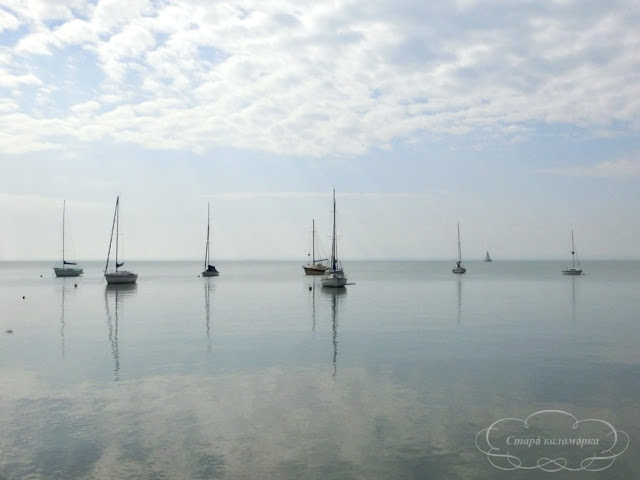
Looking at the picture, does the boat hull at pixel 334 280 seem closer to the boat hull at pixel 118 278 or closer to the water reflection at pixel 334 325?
the water reflection at pixel 334 325

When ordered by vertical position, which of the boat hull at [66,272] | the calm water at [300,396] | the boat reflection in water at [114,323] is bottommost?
the boat reflection in water at [114,323]

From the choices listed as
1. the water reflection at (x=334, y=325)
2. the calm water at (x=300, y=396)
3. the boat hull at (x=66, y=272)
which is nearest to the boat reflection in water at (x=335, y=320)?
the water reflection at (x=334, y=325)

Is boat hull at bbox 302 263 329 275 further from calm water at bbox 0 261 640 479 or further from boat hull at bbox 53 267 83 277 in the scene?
calm water at bbox 0 261 640 479

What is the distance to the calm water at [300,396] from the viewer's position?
14.4 m

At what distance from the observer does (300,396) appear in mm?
21031

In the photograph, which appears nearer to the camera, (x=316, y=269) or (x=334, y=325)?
(x=334, y=325)

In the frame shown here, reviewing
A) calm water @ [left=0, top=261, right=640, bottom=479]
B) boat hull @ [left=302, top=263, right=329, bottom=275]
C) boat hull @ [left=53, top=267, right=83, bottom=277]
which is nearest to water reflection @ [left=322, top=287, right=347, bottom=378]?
calm water @ [left=0, top=261, right=640, bottom=479]

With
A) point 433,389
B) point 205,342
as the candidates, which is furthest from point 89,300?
point 433,389

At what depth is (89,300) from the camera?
235 ft

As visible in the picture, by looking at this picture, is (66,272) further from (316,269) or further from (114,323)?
(114,323)

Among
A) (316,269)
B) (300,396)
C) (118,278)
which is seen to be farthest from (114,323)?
(316,269)

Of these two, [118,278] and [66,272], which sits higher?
[118,278]

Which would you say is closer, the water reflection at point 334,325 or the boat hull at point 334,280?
the water reflection at point 334,325

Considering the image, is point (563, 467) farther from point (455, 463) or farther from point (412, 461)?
point (412, 461)
